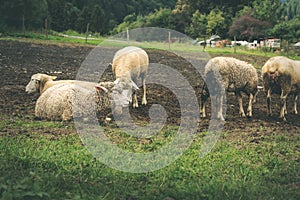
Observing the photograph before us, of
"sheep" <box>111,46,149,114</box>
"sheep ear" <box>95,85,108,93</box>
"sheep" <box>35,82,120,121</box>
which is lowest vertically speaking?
"sheep" <box>35,82,120,121</box>

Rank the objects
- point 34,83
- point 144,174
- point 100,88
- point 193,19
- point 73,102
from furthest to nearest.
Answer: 1. point 193,19
2. point 34,83
3. point 100,88
4. point 73,102
5. point 144,174

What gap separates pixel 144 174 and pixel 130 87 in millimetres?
3702

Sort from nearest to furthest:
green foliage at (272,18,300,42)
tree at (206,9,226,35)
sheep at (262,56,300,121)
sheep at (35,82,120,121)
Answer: sheep at (35,82,120,121) < sheep at (262,56,300,121) < green foliage at (272,18,300,42) < tree at (206,9,226,35)

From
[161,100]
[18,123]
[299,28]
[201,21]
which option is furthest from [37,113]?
[201,21]

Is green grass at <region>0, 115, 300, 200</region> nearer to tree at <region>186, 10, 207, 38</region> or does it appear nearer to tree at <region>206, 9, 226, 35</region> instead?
tree at <region>186, 10, 207, 38</region>

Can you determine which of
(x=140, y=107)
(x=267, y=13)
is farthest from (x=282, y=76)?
(x=267, y=13)

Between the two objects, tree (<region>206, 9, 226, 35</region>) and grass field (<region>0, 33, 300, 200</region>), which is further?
tree (<region>206, 9, 226, 35</region>)

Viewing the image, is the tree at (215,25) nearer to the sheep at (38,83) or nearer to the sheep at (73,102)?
the sheep at (38,83)

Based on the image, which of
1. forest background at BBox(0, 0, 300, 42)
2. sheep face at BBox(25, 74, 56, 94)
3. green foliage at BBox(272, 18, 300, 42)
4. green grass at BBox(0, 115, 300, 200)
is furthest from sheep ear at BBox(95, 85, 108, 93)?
green foliage at BBox(272, 18, 300, 42)

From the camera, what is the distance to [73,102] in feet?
28.6

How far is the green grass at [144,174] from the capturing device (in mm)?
4758

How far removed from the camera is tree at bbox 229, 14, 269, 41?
4312cm

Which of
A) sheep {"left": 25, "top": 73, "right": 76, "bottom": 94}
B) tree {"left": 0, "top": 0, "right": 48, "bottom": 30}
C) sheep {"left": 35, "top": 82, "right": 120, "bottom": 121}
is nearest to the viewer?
sheep {"left": 35, "top": 82, "right": 120, "bottom": 121}

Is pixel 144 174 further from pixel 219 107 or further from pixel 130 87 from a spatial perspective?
pixel 219 107
